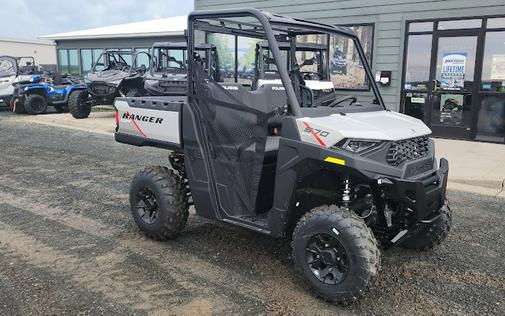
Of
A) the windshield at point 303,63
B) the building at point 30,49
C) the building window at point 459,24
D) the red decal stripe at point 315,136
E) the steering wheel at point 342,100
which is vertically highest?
the building at point 30,49

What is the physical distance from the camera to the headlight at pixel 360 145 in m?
3.26

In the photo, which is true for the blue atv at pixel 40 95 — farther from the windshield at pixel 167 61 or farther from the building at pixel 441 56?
the building at pixel 441 56

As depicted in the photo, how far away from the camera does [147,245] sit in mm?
4449

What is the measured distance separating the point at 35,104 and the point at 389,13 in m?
12.2

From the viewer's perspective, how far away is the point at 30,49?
41.3 m

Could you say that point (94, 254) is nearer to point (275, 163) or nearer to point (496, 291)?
point (275, 163)

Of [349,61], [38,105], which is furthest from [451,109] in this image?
[38,105]

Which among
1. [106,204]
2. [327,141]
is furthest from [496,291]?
[106,204]

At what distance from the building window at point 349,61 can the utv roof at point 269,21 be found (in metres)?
0.31

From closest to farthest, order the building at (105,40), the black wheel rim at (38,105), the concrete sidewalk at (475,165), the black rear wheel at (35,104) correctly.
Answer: the concrete sidewalk at (475,165)
the black rear wheel at (35,104)
the black wheel rim at (38,105)
the building at (105,40)

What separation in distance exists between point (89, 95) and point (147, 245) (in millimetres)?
11777

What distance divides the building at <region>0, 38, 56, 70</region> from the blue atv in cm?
2417

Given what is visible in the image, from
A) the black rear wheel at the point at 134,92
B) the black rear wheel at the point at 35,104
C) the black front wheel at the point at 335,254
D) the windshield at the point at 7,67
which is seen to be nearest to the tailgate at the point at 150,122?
the black front wheel at the point at 335,254

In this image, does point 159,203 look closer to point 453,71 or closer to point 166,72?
point 453,71
